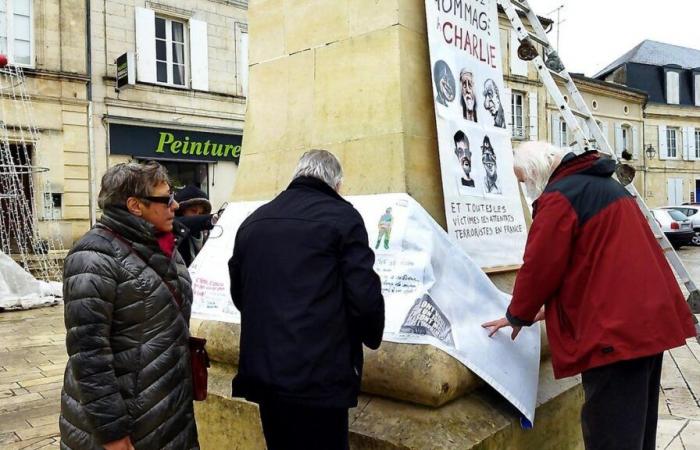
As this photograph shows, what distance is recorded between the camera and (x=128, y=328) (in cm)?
206

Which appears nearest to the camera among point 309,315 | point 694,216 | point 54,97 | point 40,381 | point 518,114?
point 309,315

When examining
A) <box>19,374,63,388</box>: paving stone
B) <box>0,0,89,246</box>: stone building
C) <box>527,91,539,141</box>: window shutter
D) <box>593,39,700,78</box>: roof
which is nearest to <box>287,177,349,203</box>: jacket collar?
<box>19,374,63,388</box>: paving stone

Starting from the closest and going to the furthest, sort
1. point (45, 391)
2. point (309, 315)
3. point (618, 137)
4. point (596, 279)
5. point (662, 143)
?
point (309, 315) < point (596, 279) < point (45, 391) < point (618, 137) < point (662, 143)

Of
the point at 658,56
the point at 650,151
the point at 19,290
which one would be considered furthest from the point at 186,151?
the point at 658,56

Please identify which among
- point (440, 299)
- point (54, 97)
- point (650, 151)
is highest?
point (650, 151)

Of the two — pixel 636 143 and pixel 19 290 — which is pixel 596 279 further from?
pixel 636 143

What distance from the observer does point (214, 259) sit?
3137mm

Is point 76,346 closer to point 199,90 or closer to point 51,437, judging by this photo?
point 51,437

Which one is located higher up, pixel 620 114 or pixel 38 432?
pixel 620 114

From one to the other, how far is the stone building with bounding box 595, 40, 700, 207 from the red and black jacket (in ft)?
103

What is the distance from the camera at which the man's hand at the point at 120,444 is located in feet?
6.53

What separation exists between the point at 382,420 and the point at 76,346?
3.82 feet

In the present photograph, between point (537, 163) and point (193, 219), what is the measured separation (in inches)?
102

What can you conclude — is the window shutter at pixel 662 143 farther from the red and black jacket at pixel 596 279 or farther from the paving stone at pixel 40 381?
the red and black jacket at pixel 596 279
